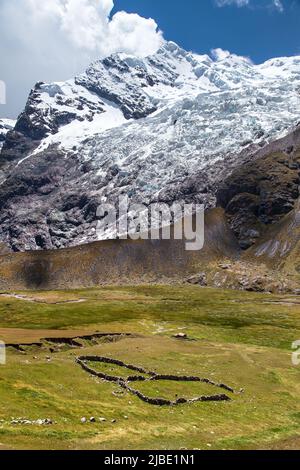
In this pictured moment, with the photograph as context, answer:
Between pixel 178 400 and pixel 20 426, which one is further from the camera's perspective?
pixel 178 400

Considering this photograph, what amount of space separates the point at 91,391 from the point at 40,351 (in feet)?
96.1

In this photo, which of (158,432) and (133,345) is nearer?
(158,432)

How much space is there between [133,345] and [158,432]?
4474cm

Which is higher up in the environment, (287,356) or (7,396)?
(7,396)

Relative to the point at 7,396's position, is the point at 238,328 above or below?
below

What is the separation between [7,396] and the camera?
47344 millimetres

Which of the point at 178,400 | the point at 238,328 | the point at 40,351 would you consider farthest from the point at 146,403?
the point at 238,328
